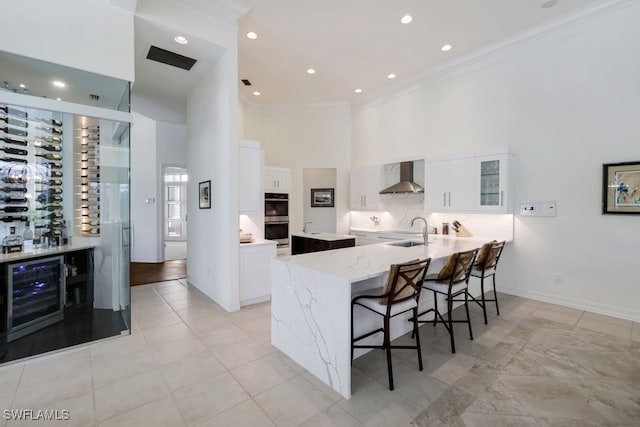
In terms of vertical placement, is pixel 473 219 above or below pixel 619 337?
above

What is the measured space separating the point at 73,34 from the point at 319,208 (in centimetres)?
532

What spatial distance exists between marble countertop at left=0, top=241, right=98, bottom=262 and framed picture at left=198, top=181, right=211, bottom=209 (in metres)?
1.42

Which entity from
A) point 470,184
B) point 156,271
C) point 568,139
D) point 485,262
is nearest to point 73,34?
point 156,271

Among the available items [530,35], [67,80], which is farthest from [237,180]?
[530,35]

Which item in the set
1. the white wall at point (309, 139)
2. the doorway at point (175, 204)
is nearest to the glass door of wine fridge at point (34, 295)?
the white wall at point (309, 139)

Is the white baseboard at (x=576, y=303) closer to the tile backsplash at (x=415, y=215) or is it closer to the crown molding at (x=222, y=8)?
the tile backsplash at (x=415, y=215)

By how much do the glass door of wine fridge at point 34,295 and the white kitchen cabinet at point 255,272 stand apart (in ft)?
6.84

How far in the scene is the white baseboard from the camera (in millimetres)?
3462

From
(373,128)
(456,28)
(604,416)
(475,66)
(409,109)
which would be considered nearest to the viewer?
(604,416)

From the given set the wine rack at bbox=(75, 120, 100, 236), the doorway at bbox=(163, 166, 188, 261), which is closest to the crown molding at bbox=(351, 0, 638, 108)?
the wine rack at bbox=(75, 120, 100, 236)

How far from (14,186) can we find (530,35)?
6.62 m

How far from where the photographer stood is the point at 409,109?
18.6 feet

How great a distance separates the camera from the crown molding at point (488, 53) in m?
3.57

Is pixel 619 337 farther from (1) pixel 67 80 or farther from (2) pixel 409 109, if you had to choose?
(1) pixel 67 80
